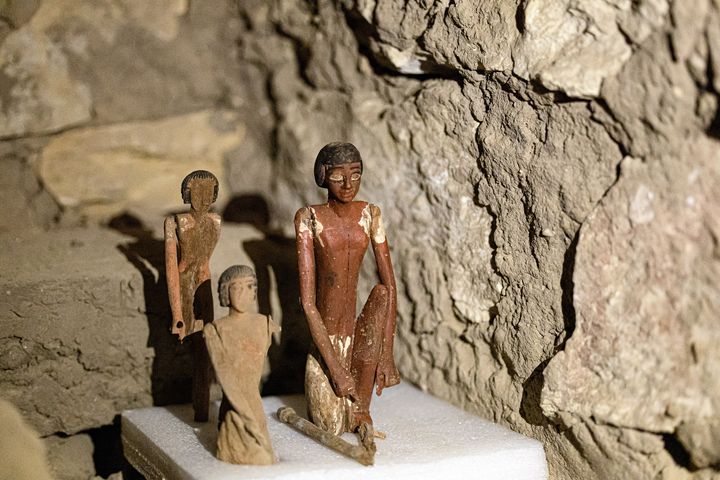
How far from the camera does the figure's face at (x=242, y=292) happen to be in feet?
8.96

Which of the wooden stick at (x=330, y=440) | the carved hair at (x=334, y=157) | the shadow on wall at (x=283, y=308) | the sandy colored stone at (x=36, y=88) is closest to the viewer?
the wooden stick at (x=330, y=440)

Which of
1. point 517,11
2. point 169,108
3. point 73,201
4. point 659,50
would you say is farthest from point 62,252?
point 659,50

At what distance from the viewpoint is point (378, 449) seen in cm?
297

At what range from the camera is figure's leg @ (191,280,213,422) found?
10.6 feet

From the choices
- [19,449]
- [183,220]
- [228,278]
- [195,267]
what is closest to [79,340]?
[19,449]

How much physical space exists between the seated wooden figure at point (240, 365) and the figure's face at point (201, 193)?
18.9 inches

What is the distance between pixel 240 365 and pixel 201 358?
0.58 m

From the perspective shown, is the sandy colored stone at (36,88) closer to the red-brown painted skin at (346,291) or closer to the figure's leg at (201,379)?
the figure's leg at (201,379)

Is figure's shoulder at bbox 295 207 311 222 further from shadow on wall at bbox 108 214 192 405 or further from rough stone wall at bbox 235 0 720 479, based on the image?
shadow on wall at bbox 108 214 192 405

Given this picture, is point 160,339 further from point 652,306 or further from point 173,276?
point 652,306

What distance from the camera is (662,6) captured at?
7.99 feet

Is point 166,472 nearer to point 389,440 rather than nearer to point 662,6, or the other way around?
point 389,440

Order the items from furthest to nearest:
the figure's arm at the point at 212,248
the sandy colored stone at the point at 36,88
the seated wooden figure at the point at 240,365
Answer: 1. the sandy colored stone at the point at 36,88
2. the figure's arm at the point at 212,248
3. the seated wooden figure at the point at 240,365

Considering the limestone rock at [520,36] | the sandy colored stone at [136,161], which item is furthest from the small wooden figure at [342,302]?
the sandy colored stone at [136,161]
